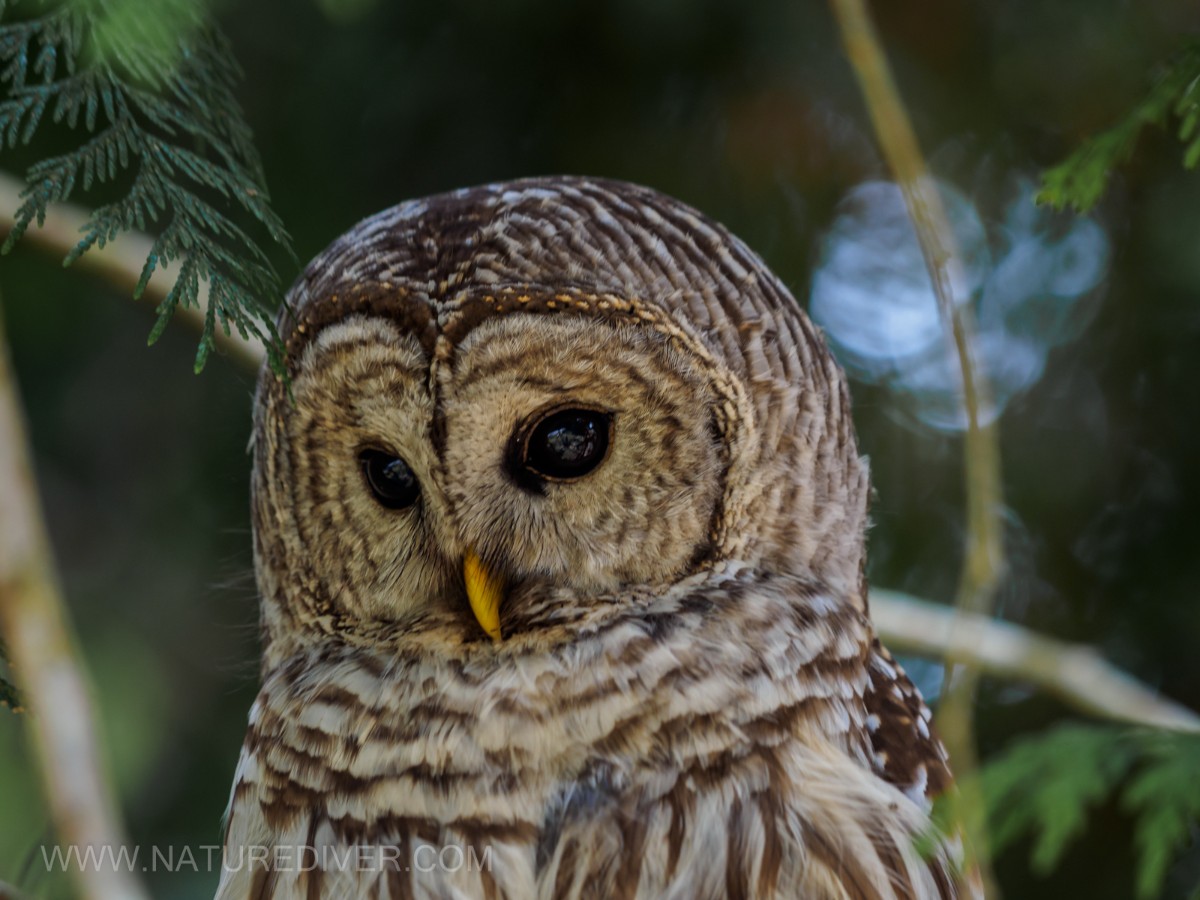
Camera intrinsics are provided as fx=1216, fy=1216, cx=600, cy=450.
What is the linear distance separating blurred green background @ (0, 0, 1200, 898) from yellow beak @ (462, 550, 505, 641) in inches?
73.3

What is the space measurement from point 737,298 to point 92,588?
299 centimetres

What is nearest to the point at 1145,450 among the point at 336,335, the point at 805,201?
the point at 805,201

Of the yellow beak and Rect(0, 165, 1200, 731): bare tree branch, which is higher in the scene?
the yellow beak

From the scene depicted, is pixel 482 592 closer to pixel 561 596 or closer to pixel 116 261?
pixel 561 596

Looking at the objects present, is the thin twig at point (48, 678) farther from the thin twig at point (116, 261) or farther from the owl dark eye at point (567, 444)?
the owl dark eye at point (567, 444)

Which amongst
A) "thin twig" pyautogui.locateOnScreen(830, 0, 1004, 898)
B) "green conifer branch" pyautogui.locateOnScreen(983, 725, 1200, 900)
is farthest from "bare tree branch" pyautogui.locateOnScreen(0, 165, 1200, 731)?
"green conifer branch" pyautogui.locateOnScreen(983, 725, 1200, 900)

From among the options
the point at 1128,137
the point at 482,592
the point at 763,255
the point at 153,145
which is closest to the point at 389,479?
the point at 482,592

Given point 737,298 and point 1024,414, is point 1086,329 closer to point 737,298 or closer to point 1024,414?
point 1024,414

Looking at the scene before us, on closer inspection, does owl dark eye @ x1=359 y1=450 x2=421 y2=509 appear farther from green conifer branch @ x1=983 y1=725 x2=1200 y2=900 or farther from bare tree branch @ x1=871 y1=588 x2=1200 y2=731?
bare tree branch @ x1=871 y1=588 x2=1200 y2=731

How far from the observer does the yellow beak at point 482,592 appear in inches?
80.7

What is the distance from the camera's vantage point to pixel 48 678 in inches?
90.4

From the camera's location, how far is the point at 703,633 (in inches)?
79.9

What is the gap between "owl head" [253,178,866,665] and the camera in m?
2.01

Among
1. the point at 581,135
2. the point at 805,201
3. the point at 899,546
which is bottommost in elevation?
the point at 899,546
